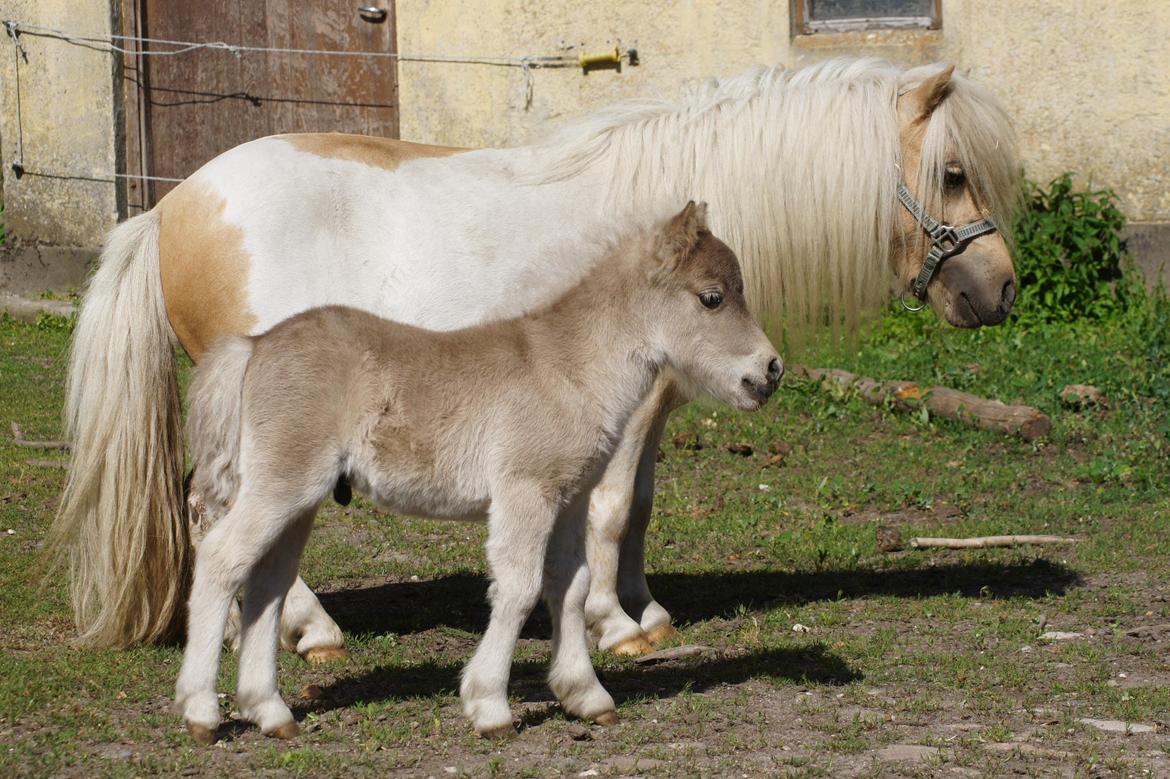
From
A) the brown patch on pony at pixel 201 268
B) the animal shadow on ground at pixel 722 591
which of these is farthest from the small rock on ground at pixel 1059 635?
the brown patch on pony at pixel 201 268

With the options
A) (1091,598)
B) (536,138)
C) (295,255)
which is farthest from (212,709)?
(1091,598)

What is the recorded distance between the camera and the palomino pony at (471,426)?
161 inches

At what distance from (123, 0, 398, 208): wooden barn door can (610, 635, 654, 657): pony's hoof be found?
311 inches

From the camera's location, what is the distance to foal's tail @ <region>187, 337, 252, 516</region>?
4.19 metres

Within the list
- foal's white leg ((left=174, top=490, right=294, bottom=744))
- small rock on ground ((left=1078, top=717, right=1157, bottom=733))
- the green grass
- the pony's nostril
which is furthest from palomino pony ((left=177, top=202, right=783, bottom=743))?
the pony's nostril

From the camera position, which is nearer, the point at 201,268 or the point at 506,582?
the point at 506,582

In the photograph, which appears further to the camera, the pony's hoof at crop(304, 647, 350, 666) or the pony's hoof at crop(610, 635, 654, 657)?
the pony's hoof at crop(610, 635, 654, 657)

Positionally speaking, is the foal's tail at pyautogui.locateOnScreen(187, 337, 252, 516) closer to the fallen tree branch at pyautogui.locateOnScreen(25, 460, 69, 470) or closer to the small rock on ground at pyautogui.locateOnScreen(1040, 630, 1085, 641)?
the small rock on ground at pyautogui.locateOnScreen(1040, 630, 1085, 641)

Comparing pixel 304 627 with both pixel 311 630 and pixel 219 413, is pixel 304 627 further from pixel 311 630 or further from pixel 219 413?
pixel 219 413

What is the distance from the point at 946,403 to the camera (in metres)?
9.06

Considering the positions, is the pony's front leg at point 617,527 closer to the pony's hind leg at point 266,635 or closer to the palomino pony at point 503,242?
the palomino pony at point 503,242

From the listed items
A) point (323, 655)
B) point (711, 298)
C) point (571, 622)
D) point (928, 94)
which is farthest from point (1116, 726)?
point (323, 655)

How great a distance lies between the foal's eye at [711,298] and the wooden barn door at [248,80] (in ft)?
28.2

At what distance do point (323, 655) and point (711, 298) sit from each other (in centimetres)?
206
